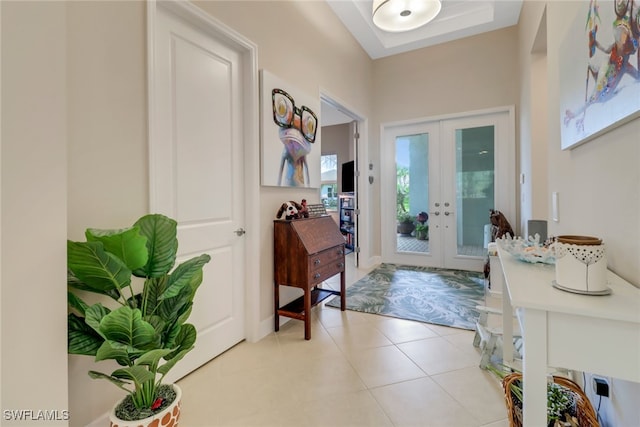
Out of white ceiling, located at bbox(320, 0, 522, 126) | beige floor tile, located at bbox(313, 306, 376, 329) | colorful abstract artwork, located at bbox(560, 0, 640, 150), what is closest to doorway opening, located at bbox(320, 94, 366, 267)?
white ceiling, located at bbox(320, 0, 522, 126)

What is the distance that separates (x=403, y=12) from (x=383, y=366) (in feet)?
10.1

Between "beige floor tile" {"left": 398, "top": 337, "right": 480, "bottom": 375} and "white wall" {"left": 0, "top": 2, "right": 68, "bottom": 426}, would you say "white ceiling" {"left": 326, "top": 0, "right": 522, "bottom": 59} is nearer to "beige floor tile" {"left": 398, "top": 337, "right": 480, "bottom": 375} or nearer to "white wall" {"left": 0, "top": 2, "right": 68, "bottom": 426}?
"white wall" {"left": 0, "top": 2, "right": 68, "bottom": 426}

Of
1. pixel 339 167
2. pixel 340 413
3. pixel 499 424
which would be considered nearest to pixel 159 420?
pixel 340 413

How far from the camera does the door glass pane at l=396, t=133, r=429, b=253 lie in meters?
4.64

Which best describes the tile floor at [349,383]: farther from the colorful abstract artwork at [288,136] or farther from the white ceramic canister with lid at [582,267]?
the colorful abstract artwork at [288,136]

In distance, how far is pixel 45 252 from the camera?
3.19 feet

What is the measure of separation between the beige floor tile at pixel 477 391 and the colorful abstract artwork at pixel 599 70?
1.39 metres

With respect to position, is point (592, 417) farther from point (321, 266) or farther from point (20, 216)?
point (20, 216)

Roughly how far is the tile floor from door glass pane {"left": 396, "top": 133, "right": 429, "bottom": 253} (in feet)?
7.97

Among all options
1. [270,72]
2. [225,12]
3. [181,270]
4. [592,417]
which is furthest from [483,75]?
[181,270]

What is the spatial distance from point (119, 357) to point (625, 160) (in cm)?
191

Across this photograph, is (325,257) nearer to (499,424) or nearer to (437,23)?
(499,424)

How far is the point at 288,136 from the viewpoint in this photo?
2.63m

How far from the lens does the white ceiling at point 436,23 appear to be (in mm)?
3561
